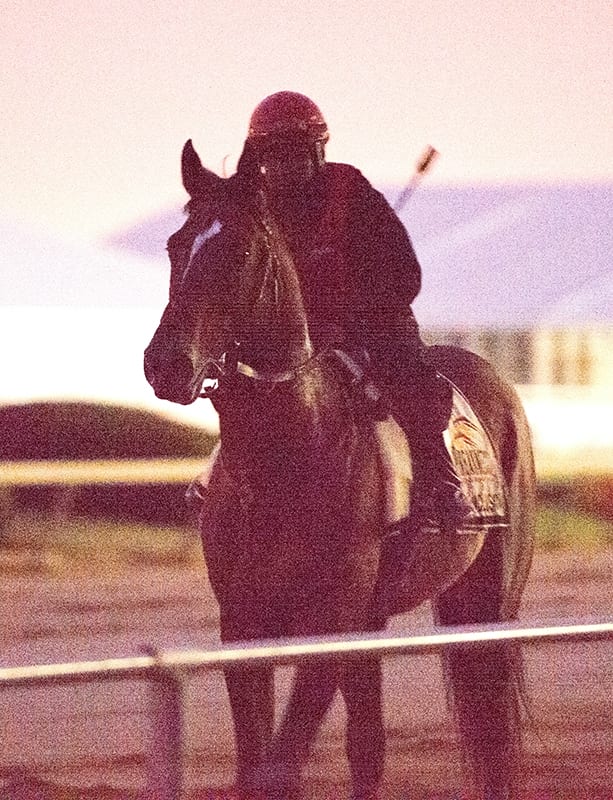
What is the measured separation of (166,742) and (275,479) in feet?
5.77

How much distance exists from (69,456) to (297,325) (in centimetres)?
1195

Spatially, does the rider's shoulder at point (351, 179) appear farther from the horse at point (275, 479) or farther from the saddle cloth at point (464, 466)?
the saddle cloth at point (464, 466)

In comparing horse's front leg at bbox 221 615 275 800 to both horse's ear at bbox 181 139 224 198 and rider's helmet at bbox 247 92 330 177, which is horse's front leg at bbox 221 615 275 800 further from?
rider's helmet at bbox 247 92 330 177

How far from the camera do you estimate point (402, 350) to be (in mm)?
5457

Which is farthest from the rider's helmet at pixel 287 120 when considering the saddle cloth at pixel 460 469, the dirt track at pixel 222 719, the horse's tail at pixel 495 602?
the horse's tail at pixel 495 602

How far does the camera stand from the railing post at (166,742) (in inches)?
125

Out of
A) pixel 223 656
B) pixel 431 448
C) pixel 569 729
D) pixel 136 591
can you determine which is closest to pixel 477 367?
pixel 431 448

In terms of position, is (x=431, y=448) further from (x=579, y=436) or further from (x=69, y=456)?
(x=579, y=436)

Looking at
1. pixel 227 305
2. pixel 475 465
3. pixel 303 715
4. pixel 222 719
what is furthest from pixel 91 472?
pixel 303 715

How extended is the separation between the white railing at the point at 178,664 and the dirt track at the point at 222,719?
0.06 metres

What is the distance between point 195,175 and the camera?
15.8 ft

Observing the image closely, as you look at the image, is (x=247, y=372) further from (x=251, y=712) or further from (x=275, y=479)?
(x=251, y=712)

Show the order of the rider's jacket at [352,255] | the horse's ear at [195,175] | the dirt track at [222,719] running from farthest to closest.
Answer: the dirt track at [222,719] → the rider's jacket at [352,255] → the horse's ear at [195,175]

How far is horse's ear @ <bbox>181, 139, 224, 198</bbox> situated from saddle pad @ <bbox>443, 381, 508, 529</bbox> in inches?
51.7
